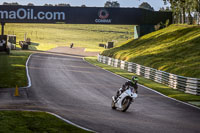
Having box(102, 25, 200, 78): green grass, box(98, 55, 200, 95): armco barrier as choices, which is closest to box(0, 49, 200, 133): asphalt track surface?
box(98, 55, 200, 95): armco barrier

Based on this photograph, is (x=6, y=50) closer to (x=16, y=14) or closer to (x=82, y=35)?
(x=16, y=14)

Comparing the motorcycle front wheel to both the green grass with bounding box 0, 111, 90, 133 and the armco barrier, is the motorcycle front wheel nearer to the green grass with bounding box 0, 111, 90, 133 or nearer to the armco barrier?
the green grass with bounding box 0, 111, 90, 133

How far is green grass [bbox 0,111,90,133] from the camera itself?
13266 mm

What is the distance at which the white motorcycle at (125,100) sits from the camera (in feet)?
58.7

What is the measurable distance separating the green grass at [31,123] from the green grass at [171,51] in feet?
68.9

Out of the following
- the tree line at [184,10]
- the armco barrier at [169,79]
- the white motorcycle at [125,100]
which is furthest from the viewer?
the tree line at [184,10]

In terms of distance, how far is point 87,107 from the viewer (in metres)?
19.5

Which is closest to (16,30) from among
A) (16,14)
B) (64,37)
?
(64,37)

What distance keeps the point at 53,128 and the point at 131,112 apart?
19.0 ft

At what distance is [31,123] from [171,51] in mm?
41066

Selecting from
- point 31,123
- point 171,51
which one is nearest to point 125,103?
point 31,123

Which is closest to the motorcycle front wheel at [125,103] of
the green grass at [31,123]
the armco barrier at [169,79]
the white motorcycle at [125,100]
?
the white motorcycle at [125,100]

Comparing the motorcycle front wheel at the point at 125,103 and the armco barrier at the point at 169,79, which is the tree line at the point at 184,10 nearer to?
the armco barrier at the point at 169,79

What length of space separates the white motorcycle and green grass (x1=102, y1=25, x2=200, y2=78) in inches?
652
